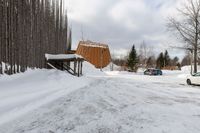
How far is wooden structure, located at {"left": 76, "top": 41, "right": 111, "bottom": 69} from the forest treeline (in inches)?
1548

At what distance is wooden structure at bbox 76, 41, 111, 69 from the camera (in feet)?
199

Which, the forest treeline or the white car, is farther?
the white car

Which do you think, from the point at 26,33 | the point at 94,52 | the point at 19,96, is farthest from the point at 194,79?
the point at 94,52

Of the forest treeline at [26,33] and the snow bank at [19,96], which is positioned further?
the forest treeline at [26,33]

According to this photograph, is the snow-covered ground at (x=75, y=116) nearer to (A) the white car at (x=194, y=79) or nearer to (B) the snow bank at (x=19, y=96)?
(B) the snow bank at (x=19, y=96)

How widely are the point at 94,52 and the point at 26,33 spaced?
1951 inches

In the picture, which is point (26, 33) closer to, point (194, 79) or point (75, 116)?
point (75, 116)

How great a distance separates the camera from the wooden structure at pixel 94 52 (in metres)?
60.6

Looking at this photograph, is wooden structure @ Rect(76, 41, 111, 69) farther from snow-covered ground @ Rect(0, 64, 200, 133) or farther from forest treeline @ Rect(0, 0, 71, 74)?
snow-covered ground @ Rect(0, 64, 200, 133)

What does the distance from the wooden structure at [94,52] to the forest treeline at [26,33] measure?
3932 cm

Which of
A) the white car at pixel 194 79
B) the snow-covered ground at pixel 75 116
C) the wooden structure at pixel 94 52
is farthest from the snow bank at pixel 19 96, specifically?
the wooden structure at pixel 94 52

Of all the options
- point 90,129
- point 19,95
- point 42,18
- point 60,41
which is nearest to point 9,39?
point 19,95

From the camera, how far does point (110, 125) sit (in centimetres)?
609

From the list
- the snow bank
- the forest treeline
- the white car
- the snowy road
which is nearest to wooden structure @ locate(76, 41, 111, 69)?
the white car
